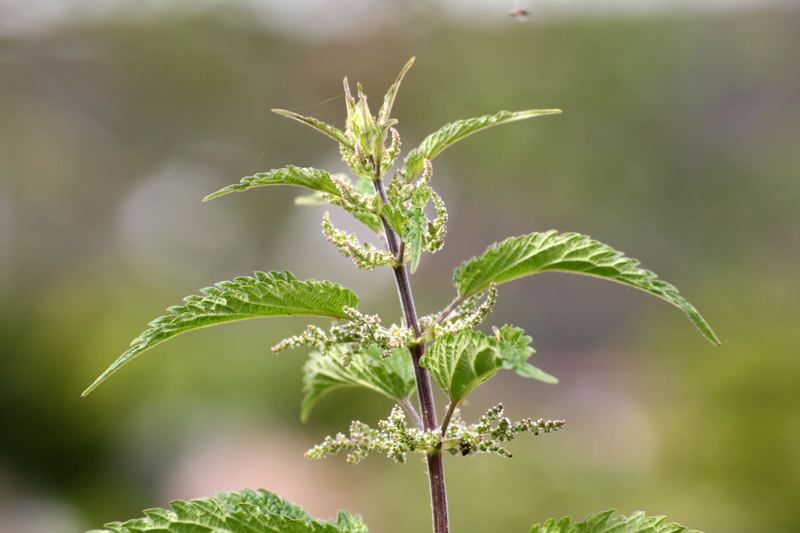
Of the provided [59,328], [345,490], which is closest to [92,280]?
[59,328]

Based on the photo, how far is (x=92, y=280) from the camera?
11.3 metres

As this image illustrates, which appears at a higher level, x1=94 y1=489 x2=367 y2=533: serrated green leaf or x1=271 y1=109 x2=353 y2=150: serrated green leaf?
x1=271 y1=109 x2=353 y2=150: serrated green leaf

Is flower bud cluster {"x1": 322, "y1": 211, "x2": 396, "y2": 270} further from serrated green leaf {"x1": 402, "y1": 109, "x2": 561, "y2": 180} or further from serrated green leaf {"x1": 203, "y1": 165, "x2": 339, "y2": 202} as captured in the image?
serrated green leaf {"x1": 402, "y1": 109, "x2": 561, "y2": 180}

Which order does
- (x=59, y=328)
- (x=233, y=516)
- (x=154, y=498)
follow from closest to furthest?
(x=233, y=516) < (x=154, y=498) < (x=59, y=328)

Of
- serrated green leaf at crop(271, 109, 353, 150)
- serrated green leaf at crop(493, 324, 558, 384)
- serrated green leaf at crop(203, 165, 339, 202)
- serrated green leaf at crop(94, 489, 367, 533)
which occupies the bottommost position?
serrated green leaf at crop(94, 489, 367, 533)

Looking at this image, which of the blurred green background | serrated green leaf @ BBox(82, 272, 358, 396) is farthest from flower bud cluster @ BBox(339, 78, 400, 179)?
the blurred green background

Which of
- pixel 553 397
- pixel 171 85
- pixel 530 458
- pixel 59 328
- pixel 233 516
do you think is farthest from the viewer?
pixel 171 85

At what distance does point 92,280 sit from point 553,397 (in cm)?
696

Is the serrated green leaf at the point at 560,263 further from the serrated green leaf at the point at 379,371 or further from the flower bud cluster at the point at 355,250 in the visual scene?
the serrated green leaf at the point at 379,371

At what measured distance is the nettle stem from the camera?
3.98ft

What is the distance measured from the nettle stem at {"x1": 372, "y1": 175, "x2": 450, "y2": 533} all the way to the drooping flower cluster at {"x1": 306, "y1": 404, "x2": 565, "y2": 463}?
26mm

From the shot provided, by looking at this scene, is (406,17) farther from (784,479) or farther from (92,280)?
(784,479)

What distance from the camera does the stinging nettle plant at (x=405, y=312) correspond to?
1101mm

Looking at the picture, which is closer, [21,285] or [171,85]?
[21,285]
